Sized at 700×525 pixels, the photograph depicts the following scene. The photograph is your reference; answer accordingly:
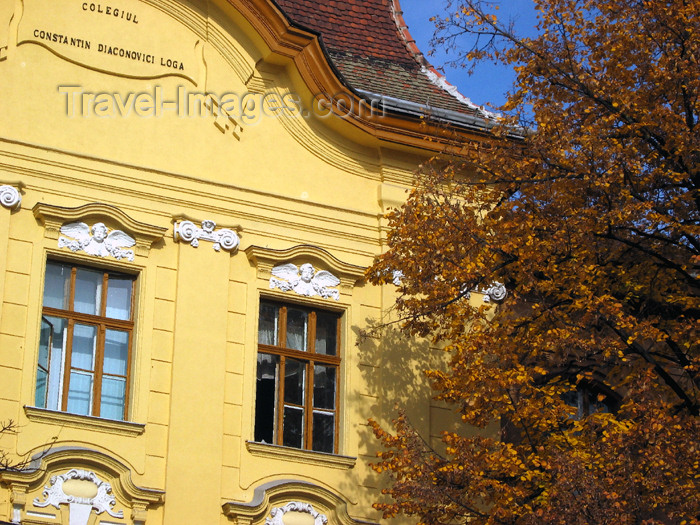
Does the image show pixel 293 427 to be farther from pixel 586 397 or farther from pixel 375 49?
pixel 375 49

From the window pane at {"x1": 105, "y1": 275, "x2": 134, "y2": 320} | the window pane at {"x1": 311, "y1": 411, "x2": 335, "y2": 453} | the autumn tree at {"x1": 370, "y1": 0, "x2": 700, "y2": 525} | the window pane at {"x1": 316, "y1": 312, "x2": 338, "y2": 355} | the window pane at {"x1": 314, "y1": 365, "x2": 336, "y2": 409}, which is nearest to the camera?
the autumn tree at {"x1": 370, "y1": 0, "x2": 700, "y2": 525}

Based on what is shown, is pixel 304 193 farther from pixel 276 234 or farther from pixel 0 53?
pixel 0 53

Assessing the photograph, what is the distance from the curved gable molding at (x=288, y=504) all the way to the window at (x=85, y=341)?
1.69 metres

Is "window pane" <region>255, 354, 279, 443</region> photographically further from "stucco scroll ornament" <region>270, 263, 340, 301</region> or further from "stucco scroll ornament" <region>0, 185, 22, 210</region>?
"stucco scroll ornament" <region>0, 185, 22, 210</region>

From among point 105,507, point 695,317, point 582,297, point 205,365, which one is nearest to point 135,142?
point 205,365

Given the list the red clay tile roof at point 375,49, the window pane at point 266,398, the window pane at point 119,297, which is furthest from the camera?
the red clay tile roof at point 375,49

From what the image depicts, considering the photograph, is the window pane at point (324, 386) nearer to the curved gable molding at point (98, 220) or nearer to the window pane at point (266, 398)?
the window pane at point (266, 398)

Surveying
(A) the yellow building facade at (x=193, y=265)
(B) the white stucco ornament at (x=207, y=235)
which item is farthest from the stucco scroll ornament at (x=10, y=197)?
(B) the white stucco ornament at (x=207, y=235)

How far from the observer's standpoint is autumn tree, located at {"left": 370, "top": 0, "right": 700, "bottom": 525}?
1444 cm

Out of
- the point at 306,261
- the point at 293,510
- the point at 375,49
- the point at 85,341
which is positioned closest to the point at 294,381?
the point at 306,261

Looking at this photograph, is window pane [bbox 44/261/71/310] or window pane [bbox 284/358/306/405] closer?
A: window pane [bbox 44/261/71/310]

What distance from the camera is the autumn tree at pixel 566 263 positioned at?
1444cm

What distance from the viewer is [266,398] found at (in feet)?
54.4

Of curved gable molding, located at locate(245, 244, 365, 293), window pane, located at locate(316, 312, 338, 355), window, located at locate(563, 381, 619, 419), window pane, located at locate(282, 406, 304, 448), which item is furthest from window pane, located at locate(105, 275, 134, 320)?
window, located at locate(563, 381, 619, 419)
